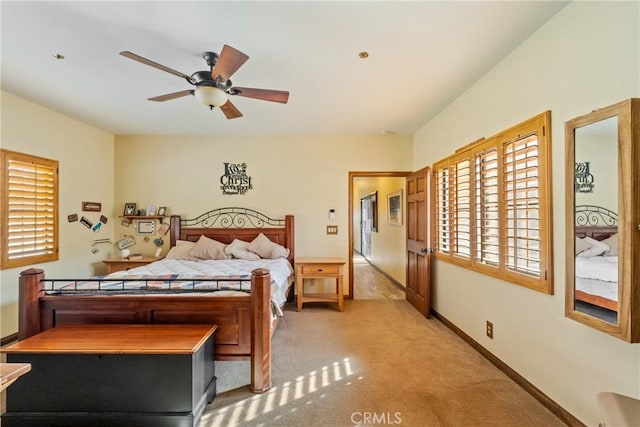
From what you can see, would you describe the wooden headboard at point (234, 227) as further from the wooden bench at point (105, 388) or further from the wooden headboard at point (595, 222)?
the wooden headboard at point (595, 222)

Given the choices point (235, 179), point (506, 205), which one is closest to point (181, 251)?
point (235, 179)

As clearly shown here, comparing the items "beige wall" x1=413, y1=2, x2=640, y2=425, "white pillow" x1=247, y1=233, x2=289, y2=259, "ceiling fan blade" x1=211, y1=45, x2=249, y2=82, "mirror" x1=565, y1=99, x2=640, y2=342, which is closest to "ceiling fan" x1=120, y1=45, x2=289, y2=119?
"ceiling fan blade" x1=211, y1=45, x2=249, y2=82

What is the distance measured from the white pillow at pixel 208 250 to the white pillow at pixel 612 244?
410 centimetres

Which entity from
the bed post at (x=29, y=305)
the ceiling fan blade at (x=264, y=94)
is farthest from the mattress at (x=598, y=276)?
the bed post at (x=29, y=305)

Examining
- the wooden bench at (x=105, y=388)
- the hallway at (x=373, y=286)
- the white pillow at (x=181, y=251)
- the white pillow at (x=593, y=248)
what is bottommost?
the hallway at (x=373, y=286)

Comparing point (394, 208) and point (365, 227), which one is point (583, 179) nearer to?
point (394, 208)

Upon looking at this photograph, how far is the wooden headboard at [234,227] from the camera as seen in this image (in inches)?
183

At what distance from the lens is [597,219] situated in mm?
1620

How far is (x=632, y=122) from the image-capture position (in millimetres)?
1373

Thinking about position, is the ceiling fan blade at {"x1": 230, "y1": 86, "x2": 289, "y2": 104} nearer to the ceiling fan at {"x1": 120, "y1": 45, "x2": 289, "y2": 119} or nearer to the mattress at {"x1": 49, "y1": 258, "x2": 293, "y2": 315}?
the ceiling fan at {"x1": 120, "y1": 45, "x2": 289, "y2": 119}

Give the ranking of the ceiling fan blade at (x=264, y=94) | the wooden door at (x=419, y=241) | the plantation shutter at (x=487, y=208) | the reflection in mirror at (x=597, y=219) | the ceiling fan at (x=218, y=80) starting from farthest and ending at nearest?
the wooden door at (x=419, y=241), the plantation shutter at (x=487, y=208), the ceiling fan blade at (x=264, y=94), the ceiling fan at (x=218, y=80), the reflection in mirror at (x=597, y=219)

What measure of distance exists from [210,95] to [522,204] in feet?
8.70

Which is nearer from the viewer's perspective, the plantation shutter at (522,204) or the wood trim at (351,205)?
the plantation shutter at (522,204)

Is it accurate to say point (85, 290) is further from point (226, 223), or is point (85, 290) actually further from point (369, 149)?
point (369, 149)
